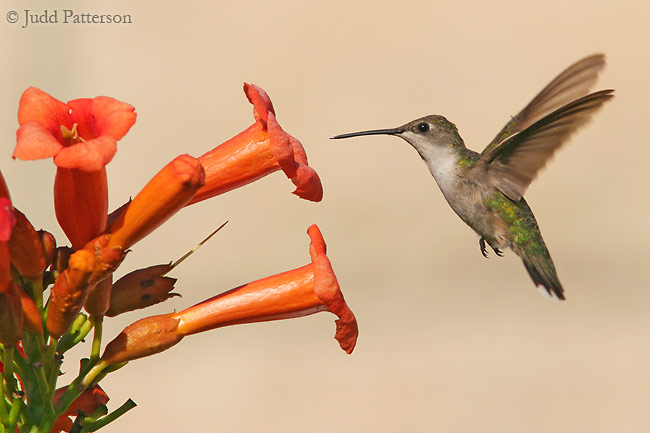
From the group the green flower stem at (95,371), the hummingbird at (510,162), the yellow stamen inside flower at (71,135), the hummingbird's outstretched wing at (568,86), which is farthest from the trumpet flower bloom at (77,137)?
the hummingbird's outstretched wing at (568,86)

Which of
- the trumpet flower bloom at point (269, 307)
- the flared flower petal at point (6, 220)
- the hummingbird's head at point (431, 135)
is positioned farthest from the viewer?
the hummingbird's head at point (431, 135)

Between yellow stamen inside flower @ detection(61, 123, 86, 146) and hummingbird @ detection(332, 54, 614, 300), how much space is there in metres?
1.78

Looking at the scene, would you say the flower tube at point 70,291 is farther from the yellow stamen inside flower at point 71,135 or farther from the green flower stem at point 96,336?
the yellow stamen inside flower at point 71,135

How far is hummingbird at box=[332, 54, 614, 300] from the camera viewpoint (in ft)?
12.5

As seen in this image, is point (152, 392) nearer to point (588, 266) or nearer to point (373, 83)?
point (373, 83)

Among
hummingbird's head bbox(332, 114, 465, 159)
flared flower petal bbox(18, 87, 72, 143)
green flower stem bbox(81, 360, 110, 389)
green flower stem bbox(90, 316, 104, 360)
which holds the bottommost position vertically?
green flower stem bbox(81, 360, 110, 389)

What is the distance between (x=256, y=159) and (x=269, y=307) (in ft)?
1.34

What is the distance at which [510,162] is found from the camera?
4.01 metres

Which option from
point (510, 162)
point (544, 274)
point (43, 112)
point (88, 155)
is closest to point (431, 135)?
point (510, 162)

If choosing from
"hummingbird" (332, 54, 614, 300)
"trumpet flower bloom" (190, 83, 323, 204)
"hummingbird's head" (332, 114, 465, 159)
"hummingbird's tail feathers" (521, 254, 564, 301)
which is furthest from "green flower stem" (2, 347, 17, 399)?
"hummingbird's tail feathers" (521, 254, 564, 301)

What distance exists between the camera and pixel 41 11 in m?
9.43

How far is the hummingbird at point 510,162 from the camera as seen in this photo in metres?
3.80

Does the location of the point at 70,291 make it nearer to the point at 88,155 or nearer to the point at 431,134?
the point at 88,155

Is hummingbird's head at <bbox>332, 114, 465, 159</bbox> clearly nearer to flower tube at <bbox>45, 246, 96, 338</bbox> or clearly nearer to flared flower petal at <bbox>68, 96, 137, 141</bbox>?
flared flower petal at <bbox>68, 96, 137, 141</bbox>
